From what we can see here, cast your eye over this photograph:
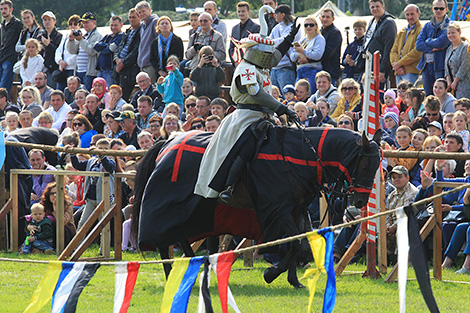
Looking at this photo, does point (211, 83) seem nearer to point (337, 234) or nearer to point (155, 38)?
point (155, 38)

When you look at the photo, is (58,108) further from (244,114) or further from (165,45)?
(244,114)

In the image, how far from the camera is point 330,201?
9.31 meters

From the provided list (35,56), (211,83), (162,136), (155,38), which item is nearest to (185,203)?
(162,136)

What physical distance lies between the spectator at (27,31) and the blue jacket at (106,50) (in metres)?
2.37

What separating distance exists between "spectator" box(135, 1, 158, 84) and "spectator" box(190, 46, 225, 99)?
7.44 feet

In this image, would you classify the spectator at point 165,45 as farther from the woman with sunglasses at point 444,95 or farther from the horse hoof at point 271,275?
the horse hoof at point 271,275

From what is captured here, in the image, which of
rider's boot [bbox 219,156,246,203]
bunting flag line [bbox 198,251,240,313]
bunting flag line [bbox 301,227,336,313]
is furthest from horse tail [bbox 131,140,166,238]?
bunting flag line [bbox 301,227,336,313]

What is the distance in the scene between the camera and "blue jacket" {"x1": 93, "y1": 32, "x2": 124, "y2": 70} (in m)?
17.8

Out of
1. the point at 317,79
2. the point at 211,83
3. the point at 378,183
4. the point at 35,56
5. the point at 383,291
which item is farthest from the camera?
the point at 35,56

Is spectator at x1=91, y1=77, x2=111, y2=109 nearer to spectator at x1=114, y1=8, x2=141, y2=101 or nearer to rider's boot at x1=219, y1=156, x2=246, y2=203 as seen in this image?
spectator at x1=114, y1=8, x2=141, y2=101

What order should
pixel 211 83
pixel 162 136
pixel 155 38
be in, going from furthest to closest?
pixel 155 38 < pixel 211 83 < pixel 162 136

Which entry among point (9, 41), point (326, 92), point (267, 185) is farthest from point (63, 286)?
point (9, 41)

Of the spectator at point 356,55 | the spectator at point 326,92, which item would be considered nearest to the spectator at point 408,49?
the spectator at point 356,55

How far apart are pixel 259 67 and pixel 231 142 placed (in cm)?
92
